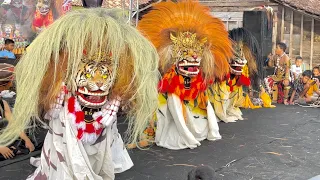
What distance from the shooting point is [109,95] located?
11.8 feet

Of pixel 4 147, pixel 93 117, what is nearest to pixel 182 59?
pixel 93 117

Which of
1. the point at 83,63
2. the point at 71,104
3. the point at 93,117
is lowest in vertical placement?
the point at 93,117

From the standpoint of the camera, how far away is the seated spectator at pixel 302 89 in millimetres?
9148

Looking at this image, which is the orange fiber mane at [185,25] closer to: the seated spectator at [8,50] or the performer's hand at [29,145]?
the performer's hand at [29,145]

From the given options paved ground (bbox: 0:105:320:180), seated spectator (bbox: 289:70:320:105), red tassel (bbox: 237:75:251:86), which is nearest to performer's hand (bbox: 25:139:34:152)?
paved ground (bbox: 0:105:320:180)

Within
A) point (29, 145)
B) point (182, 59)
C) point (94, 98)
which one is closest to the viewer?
point (94, 98)

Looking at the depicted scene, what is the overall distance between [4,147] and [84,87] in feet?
5.72

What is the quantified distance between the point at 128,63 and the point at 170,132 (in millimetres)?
2096

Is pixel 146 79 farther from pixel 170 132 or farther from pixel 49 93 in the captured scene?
pixel 170 132

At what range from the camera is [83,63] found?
11.1 feet

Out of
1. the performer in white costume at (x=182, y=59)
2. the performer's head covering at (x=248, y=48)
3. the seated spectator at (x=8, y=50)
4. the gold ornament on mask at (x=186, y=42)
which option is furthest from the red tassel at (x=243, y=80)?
the seated spectator at (x=8, y=50)

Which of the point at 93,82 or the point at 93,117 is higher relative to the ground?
the point at 93,82

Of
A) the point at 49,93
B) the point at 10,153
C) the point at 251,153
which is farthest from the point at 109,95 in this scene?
the point at 251,153

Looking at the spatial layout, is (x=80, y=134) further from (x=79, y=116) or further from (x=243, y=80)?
(x=243, y=80)
